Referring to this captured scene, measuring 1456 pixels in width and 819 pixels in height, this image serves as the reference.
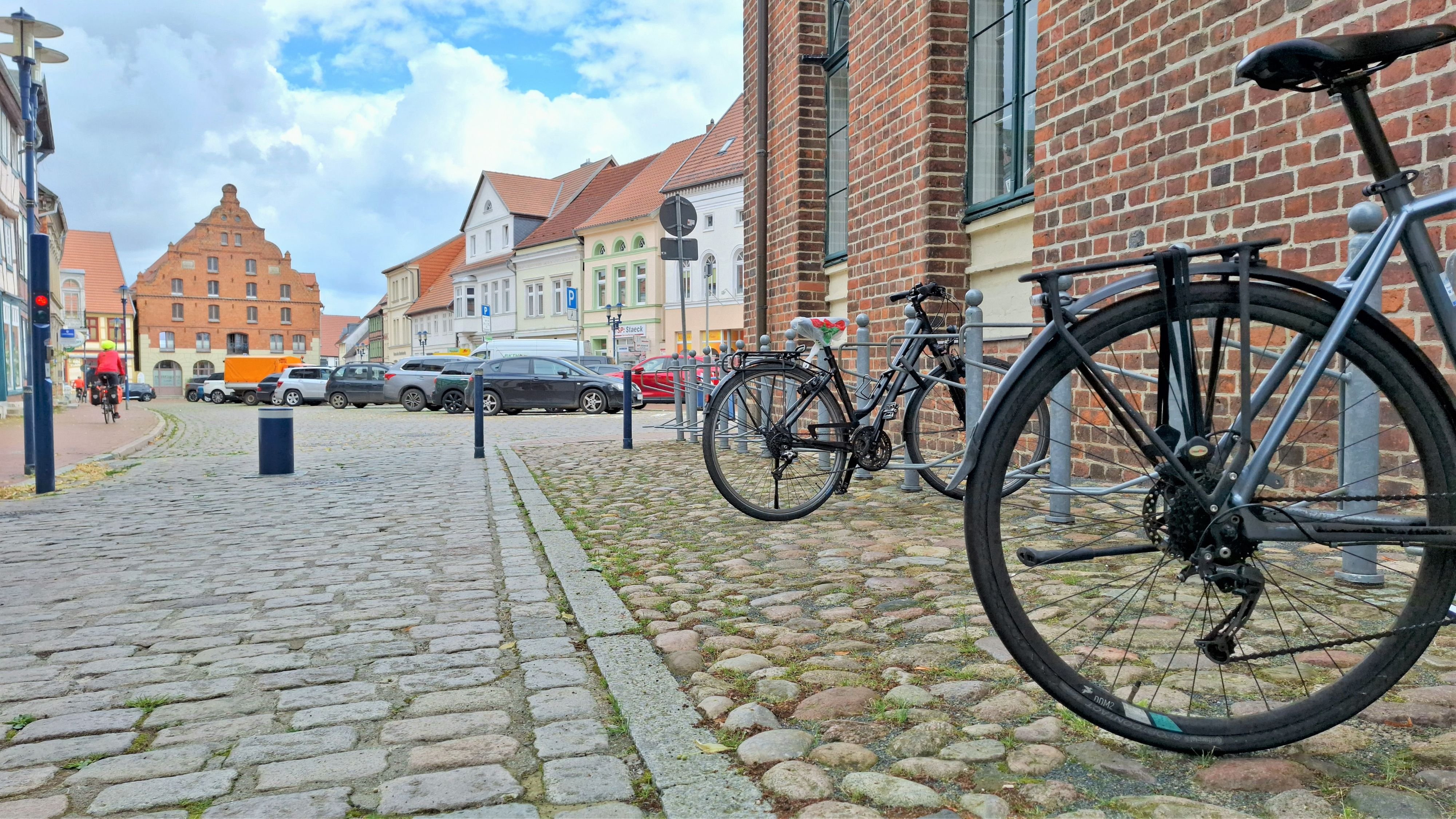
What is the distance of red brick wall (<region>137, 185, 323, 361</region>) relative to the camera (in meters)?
81.5

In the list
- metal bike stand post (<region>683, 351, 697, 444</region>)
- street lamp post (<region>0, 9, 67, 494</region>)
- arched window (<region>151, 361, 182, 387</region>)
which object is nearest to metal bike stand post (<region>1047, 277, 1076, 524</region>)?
metal bike stand post (<region>683, 351, 697, 444</region>)

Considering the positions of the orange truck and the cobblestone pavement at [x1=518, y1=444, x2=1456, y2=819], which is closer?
the cobblestone pavement at [x1=518, y1=444, x2=1456, y2=819]

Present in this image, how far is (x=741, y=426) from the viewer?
6.23m

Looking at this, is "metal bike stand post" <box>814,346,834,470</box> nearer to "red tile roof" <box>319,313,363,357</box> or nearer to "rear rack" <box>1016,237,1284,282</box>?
"rear rack" <box>1016,237,1284,282</box>

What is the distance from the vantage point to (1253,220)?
5.05m

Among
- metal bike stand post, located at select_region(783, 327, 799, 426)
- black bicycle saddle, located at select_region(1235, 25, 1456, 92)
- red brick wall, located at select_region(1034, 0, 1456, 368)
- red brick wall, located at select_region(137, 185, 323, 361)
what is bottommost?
metal bike stand post, located at select_region(783, 327, 799, 426)

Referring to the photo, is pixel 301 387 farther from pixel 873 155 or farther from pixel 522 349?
pixel 873 155

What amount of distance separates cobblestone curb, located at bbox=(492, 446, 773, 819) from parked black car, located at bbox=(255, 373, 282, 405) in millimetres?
42930

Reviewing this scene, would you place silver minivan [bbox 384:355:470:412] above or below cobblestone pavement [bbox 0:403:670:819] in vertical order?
above

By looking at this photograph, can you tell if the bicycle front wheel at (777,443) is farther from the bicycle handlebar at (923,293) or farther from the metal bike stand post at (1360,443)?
the metal bike stand post at (1360,443)

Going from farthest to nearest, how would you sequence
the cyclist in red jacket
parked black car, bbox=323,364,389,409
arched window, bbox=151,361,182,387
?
1. arched window, bbox=151,361,182,387
2. parked black car, bbox=323,364,389,409
3. the cyclist in red jacket

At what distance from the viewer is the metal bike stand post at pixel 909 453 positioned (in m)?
6.21

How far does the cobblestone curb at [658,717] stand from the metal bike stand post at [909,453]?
8.02ft

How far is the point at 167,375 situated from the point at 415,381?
62171 millimetres
